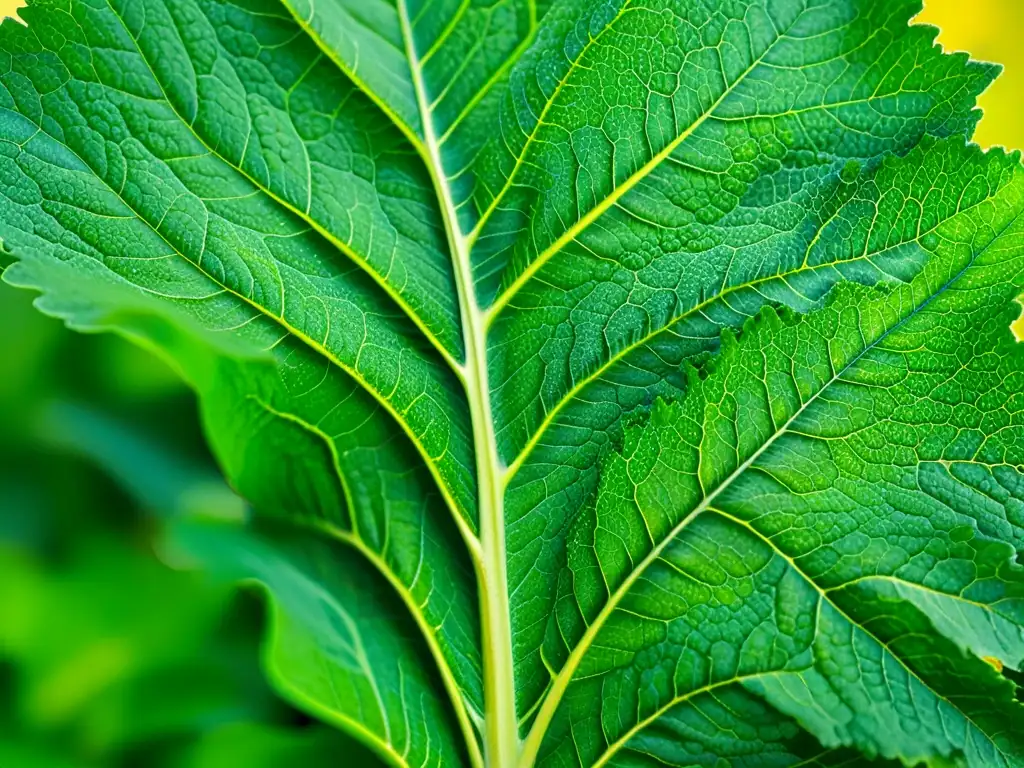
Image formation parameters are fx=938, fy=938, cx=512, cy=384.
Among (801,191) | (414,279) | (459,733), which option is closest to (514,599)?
(459,733)

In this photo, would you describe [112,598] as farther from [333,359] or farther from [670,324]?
[670,324]

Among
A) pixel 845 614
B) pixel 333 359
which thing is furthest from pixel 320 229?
pixel 845 614

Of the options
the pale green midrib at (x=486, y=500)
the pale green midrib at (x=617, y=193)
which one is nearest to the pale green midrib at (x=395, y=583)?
the pale green midrib at (x=486, y=500)

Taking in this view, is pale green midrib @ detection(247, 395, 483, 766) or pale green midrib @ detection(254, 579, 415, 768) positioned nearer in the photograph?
pale green midrib @ detection(254, 579, 415, 768)

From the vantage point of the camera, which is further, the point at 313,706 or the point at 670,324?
the point at 670,324

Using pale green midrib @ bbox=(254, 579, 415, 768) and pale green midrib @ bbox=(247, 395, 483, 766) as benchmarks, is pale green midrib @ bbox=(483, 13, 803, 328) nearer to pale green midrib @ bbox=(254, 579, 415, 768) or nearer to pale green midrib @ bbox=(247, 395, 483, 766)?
pale green midrib @ bbox=(247, 395, 483, 766)

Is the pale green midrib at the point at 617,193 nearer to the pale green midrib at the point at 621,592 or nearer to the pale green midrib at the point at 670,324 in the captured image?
the pale green midrib at the point at 670,324

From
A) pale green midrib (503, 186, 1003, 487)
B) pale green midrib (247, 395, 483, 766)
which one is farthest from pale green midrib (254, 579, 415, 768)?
pale green midrib (503, 186, 1003, 487)
